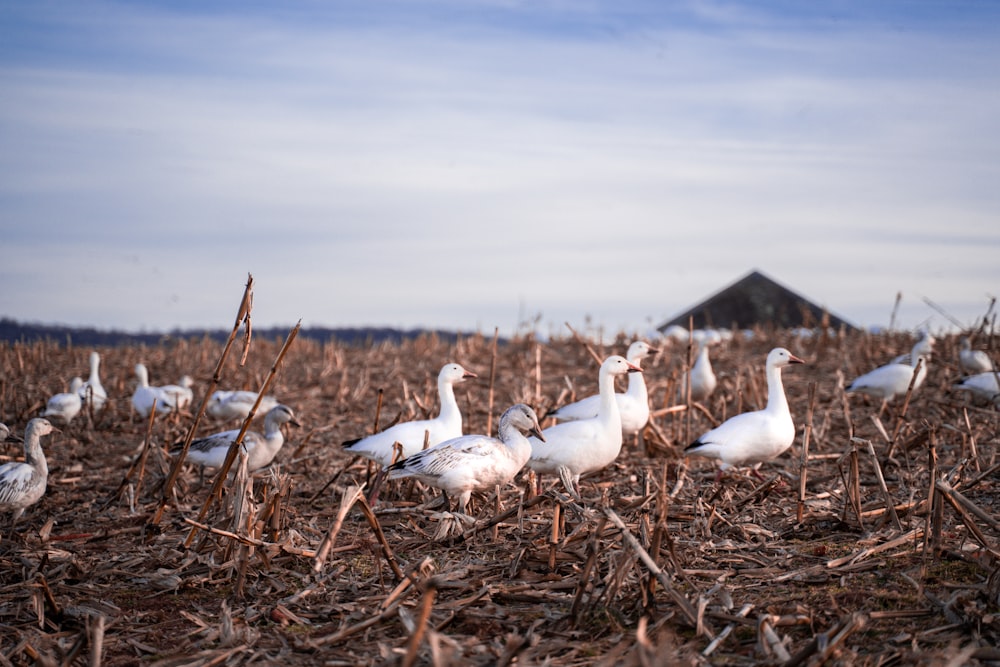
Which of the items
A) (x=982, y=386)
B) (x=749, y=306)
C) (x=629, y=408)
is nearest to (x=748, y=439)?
(x=629, y=408)

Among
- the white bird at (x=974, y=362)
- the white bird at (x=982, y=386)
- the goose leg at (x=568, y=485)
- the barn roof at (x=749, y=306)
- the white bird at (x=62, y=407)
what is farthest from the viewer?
the barn roof at (x=749, y=306)

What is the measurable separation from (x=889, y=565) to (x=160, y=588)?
15.0ft

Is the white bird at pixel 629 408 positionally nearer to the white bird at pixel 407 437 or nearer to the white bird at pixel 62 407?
the white bird at pixel 407 437

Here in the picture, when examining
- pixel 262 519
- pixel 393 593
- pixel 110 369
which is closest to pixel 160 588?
pixel 262 519

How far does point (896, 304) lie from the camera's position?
1742cm

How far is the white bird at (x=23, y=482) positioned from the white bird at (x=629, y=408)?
5374mm

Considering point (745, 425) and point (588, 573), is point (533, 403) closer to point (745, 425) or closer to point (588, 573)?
point (745, 425)

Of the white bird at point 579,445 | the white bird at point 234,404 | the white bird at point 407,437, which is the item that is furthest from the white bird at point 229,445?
the white bird at point 234,404

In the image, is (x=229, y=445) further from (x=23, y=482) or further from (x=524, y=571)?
(x=524, y=571)

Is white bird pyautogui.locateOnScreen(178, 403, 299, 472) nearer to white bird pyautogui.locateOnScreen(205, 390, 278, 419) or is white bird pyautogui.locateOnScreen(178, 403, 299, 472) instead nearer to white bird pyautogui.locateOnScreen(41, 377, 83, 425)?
white bird pyautogui.locateOnScreen(205, 390, 278, 419)

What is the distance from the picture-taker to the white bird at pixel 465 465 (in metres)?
7.55

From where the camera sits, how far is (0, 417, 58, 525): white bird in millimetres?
8195

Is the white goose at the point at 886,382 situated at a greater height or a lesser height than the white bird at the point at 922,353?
lesser

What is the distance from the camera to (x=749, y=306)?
99.6 ft
